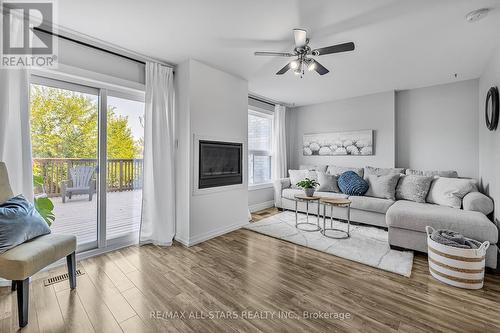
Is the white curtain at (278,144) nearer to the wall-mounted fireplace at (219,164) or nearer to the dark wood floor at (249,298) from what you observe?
the wall-mounted fireplace at (219,164)

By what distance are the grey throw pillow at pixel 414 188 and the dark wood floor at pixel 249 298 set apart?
3.88 feet

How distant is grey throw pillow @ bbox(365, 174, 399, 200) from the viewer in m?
3.81

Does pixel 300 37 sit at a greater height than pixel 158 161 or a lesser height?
greater

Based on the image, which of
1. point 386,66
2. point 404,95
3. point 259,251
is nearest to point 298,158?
point 404,95

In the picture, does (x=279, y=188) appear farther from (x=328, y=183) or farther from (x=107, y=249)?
(x=107, y=249)

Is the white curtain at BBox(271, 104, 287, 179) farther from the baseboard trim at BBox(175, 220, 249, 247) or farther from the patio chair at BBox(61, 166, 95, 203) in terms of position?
the patio chair at BBox(61, 166, 95, 203)

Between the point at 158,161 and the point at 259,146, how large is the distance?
2.62m

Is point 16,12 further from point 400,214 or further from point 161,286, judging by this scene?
point 400,214

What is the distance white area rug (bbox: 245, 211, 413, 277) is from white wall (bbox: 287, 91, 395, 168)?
1.59 meters

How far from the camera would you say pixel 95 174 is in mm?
2820

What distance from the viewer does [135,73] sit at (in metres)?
2.98

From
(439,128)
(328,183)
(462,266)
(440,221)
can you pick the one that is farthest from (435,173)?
(462,266)

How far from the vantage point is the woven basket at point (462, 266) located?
205 cm

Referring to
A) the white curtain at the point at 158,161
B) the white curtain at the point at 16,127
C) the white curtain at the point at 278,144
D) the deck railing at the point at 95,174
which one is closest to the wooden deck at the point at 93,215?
the deck railing at the point at 95,174
